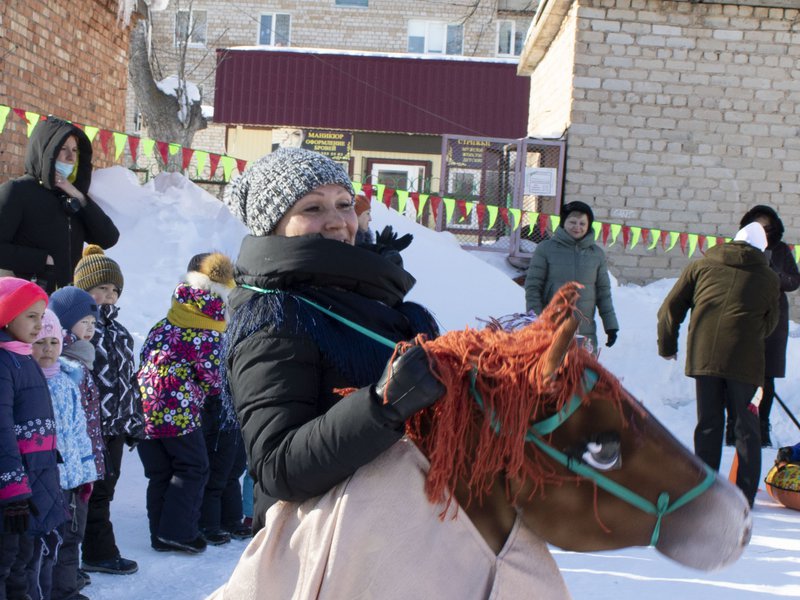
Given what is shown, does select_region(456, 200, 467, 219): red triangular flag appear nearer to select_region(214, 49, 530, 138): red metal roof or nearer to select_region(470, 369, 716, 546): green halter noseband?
select_region(214, 49, 530, 138): red metal roof

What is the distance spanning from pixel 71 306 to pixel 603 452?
3396 mm

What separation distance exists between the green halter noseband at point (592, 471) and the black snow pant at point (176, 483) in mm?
3698

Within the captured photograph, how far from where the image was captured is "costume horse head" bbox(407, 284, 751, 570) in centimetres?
165

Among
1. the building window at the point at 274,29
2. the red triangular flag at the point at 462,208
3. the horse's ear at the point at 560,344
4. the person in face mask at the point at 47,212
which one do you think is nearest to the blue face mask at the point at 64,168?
the person in face mask at the point at 47,212

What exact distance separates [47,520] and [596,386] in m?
2.72

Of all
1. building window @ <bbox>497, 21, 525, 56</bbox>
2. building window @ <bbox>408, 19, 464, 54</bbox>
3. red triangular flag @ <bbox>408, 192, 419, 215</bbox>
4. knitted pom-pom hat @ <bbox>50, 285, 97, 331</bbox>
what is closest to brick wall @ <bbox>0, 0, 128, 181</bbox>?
red triangular flag @ <bbox>408, 192, 419, 215</bbox>

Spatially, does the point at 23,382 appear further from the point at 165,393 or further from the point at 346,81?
the point at 346,81

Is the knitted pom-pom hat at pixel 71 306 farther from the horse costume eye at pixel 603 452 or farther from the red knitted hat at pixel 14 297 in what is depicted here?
the horse costume eye at pixel 603 452

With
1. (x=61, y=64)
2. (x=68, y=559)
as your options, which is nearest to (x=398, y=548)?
(x=68, y=559)

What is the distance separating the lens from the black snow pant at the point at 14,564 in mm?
3598

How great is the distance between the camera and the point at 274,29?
30.5m

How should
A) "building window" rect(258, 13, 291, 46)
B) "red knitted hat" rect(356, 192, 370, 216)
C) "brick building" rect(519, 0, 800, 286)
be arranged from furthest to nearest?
"building window" rect(258, 13, 291, 46), "brick building" rect(519, 0, 800, 286), "red knitted hat" rect(356, 192, 370, 216)

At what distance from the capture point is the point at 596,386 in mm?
1681

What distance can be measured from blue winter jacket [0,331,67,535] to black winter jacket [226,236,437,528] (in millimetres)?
1897
